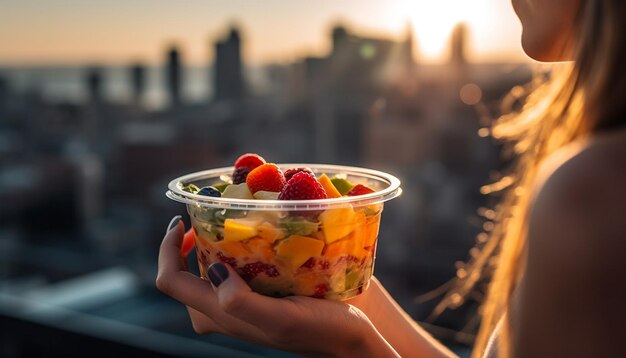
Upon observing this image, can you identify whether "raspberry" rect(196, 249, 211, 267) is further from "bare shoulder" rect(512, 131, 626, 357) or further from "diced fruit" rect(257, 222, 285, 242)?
"bare shoulder" rect(512, 131, 626, 357)

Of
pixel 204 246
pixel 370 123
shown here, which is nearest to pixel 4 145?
pixel 370 123

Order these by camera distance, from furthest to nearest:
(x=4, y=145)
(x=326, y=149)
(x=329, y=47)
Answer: (x=4, y=145)
(x=326, y=149)
(x=329, y=47)

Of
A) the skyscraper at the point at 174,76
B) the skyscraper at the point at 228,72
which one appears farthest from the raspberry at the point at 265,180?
the skyscraper at the point at 174,76

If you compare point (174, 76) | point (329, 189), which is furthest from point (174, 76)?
point (329, 189)

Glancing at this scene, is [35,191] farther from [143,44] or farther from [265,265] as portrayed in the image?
[265,265]

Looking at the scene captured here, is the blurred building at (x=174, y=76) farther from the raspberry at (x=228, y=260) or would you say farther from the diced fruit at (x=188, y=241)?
the raspberry at (x=228, y=260)

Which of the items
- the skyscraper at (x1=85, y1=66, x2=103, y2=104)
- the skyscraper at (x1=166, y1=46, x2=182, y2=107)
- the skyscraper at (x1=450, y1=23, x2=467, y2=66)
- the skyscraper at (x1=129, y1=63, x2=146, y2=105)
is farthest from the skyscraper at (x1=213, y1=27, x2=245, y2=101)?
the skyscraper at (x1=450, y1=23, x2=467, y2=66)

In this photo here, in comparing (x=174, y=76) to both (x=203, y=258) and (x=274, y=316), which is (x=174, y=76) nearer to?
(x=203, y=258)
